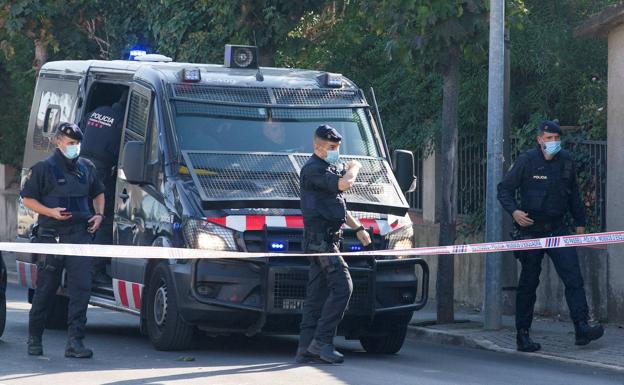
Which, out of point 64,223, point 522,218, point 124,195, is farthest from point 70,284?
point 522,218

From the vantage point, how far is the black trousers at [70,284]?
33.9ft

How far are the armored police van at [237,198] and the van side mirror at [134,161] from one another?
0.01 m

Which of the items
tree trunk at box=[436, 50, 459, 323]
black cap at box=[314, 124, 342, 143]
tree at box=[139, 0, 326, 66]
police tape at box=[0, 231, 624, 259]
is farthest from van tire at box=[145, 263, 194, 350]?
tree at box=[139, 0, 326, 66]

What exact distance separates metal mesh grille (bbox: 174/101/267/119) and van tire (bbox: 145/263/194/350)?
4.45ft

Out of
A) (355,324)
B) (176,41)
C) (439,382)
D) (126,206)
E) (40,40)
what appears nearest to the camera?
(439,382)

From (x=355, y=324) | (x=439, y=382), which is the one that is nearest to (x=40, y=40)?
(x=355, y=324)

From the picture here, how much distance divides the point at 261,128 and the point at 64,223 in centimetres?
197

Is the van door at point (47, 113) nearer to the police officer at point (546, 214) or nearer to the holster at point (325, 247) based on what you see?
the holster at point (325, 247)

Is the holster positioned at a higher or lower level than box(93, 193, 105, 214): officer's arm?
lower

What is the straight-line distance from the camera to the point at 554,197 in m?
11.4

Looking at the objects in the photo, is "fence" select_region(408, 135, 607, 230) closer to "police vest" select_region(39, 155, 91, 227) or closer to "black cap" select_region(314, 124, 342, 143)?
"black cap" select_region(314, 124, 342, 143)

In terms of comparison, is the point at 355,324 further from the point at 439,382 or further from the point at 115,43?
the point at 115,43

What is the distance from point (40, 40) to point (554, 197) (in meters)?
12.8

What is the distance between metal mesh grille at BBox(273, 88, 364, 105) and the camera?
1155 centimetres
